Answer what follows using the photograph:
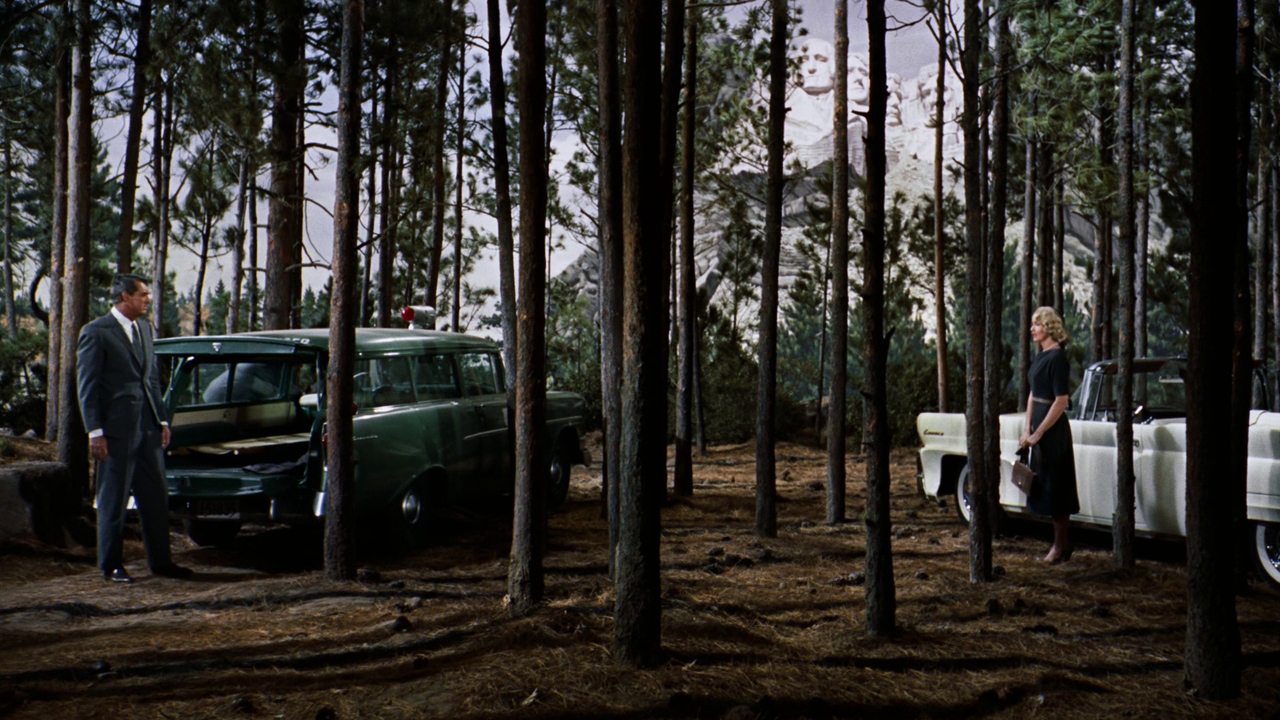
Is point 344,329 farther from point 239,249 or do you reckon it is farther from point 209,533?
point 239,249

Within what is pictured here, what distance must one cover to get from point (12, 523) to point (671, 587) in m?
5.47

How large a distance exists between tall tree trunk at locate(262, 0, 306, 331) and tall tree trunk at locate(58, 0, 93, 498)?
2.79 metres

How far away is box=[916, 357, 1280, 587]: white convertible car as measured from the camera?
263 inches

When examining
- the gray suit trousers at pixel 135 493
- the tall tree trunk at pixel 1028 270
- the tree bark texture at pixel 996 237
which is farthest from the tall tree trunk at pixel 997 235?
the tall tree trunk at pixel 1028 270

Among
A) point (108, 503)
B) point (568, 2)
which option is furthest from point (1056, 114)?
point (108, 503)

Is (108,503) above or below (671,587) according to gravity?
above

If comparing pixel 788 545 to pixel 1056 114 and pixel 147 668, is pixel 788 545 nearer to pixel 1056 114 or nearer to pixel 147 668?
pixel 147 668

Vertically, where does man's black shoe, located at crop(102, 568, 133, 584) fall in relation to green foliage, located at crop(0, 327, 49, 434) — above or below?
below

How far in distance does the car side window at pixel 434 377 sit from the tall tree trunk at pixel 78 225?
3895 mm

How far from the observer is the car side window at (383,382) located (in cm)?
759

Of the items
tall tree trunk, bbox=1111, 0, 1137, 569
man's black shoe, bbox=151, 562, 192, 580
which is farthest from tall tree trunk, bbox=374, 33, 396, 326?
tall tree trunk, bbox=1111, 0, 1137, 569

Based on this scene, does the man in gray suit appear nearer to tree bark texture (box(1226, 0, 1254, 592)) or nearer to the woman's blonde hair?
the woman's blonde hair

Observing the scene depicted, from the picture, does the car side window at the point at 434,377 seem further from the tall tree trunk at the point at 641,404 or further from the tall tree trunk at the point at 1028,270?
the tall tree trunk at the point at 1028,270

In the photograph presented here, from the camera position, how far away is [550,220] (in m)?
27.5
